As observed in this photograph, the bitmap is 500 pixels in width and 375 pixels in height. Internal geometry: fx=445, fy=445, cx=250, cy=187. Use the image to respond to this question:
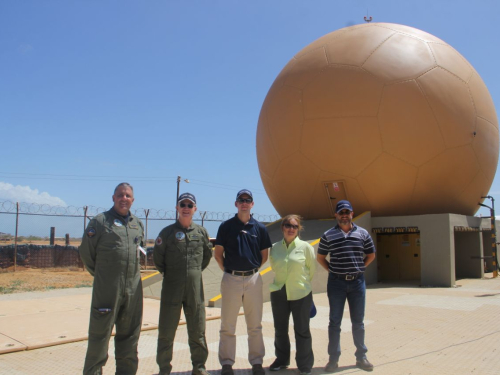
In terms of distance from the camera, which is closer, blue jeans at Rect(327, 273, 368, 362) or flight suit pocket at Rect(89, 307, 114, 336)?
flight suit pocket at Rect(89, 307, 114, 336)

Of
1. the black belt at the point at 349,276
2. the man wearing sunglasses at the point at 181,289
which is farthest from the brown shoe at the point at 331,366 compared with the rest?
the man wearing sunglasses at the point at 181,289

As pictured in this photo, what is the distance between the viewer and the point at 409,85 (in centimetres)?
966

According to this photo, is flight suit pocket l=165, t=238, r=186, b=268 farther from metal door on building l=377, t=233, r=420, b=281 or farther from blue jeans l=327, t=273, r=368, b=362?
metal door on building l=377, t=233, r=420, b=281

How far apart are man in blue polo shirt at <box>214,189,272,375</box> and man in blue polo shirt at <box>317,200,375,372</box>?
64cm

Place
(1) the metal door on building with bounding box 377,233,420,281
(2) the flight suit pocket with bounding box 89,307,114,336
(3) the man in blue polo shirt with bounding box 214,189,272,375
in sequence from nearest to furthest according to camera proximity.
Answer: (2) the flight suit pocket with bounding box 89,307,114,336, (3) the man in blue polo shirt with bounding box 214,189,272,375, (1) the metal door on building with bounding box 377,233,420,281

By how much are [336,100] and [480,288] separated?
4884mm

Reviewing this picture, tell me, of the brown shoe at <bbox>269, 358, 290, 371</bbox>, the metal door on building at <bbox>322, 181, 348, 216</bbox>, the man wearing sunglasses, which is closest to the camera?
the man wearing sunglasses

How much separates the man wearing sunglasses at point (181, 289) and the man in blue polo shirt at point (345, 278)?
112 centimetres

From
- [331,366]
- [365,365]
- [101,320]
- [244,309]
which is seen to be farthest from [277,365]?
[101,320]

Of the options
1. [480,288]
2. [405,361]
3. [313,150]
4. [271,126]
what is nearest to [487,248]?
[480,288]

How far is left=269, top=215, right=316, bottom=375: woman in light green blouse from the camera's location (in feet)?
11.8

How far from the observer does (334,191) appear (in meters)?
10.3

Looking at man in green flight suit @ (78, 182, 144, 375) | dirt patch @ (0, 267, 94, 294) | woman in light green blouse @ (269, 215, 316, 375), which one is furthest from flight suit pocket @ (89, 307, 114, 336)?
dirt patch @ (0, 267, 94, 294)

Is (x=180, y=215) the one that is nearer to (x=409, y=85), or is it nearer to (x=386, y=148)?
(x=386, y=148)
